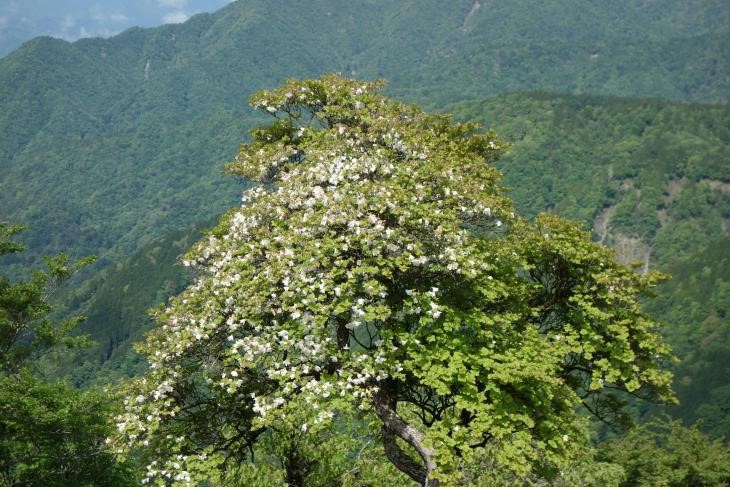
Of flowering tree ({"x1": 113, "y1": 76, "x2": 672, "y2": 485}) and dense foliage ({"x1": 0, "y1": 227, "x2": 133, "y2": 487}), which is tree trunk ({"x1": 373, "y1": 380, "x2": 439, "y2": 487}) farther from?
dense foliage ({"x1": 0, "y1": 227, "x2": 133, "y2": 487})

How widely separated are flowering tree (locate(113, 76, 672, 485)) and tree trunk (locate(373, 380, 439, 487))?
39 mm

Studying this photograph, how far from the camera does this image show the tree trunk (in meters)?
12.2

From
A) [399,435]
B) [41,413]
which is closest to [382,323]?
[399,435]

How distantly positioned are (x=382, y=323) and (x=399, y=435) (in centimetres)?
244

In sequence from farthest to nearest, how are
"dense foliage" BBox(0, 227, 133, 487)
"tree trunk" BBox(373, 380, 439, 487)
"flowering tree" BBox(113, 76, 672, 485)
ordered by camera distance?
1. "dense foliage" BBox(0, 227, 133, 487)
2. "tree trunk" BBox(373, 380, 439, 487)
3. "flowering tree" BBox(113, 76, 672, 485)

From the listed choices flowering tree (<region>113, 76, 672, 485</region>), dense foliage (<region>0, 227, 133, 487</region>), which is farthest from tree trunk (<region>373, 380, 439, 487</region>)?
dense foliage (<region>0, 227, 133, 487</region>)

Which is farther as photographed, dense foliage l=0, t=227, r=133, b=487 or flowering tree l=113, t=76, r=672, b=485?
dense foliage l=0, t=227, r=133, b=487

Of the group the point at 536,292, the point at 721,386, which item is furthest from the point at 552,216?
the point at 721,386

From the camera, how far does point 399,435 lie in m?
13.1

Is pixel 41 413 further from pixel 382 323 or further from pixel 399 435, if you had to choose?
pixel 382 323

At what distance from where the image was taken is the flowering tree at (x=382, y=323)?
11.7 meters

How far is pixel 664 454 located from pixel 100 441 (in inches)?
1564

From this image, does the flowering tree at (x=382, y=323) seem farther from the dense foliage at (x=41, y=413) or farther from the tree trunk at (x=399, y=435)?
the dense foliage at (x=41, y=413)

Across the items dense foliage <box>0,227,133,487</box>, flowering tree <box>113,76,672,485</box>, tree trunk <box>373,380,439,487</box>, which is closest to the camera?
flowering tree <box>113,76,672,485</box>
